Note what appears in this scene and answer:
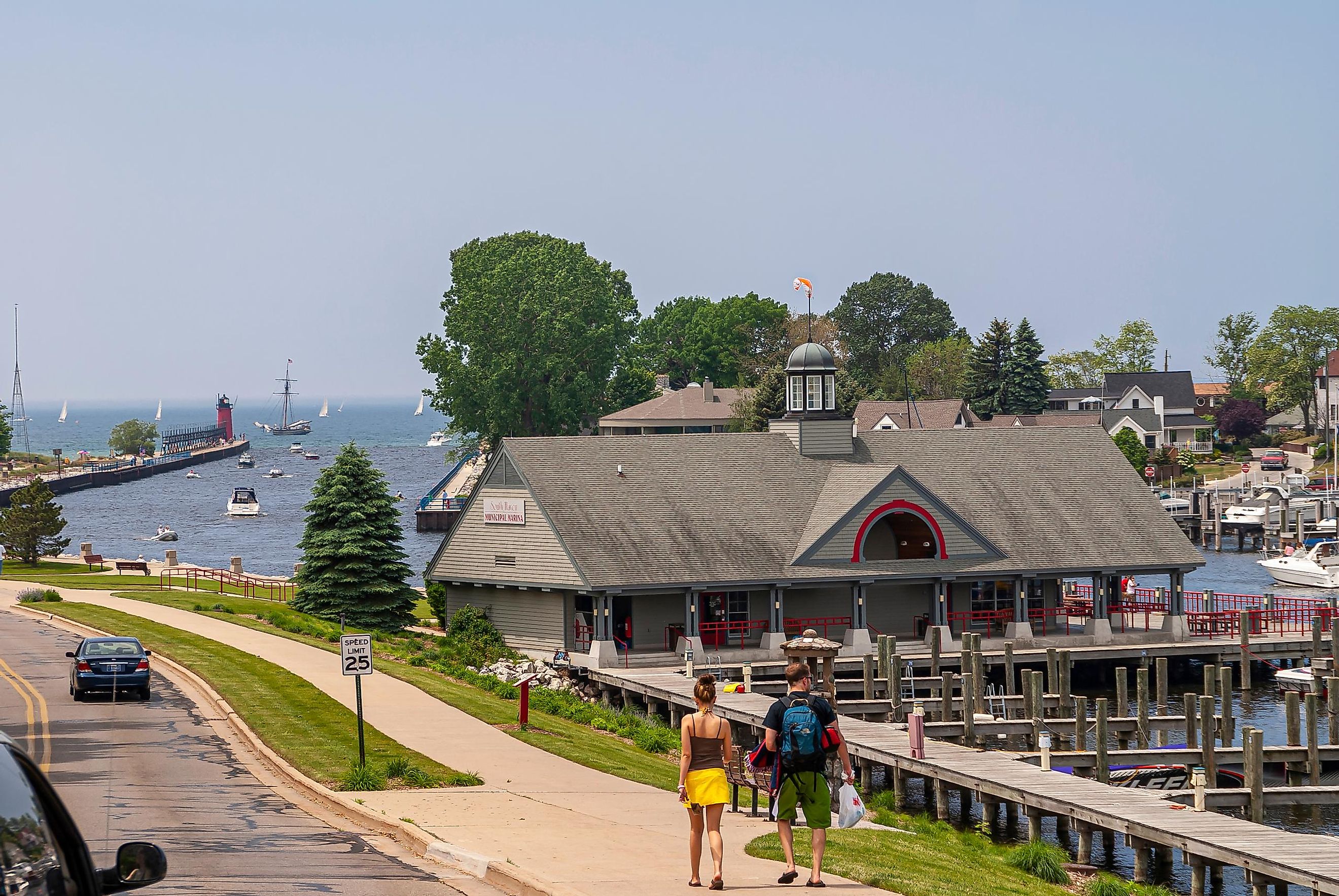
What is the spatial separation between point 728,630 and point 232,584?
1082 inches

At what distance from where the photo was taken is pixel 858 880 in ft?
63.2

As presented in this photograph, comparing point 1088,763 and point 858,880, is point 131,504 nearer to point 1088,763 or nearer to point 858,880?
point 1088,763

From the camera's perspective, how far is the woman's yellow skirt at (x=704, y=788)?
58.0 ft

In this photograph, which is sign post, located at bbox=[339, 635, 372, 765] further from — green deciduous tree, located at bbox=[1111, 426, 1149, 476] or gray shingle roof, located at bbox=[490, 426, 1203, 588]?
green deciduous tree, located at bbox=[1111, 426, 1149, 476]

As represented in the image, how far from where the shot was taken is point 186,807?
23281mm

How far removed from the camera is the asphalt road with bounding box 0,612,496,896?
18.4m

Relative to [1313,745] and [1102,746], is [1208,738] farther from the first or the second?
[1313,745]

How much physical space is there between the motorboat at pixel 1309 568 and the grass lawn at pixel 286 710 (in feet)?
213

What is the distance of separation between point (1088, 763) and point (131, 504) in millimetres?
141994

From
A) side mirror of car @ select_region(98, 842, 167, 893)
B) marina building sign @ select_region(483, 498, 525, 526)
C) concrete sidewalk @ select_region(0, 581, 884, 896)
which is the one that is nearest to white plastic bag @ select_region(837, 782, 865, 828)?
concrete sidewalk @ select_region(0, 581, 884, 896)

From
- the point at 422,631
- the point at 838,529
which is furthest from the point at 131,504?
the point at 838,529

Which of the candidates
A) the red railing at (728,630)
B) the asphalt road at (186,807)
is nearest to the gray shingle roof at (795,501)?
the red railing at (728,630)

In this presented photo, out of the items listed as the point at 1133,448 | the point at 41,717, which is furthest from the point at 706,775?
the point at 1133,448

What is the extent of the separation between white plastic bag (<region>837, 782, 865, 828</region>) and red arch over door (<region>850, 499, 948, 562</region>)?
1331 inches
